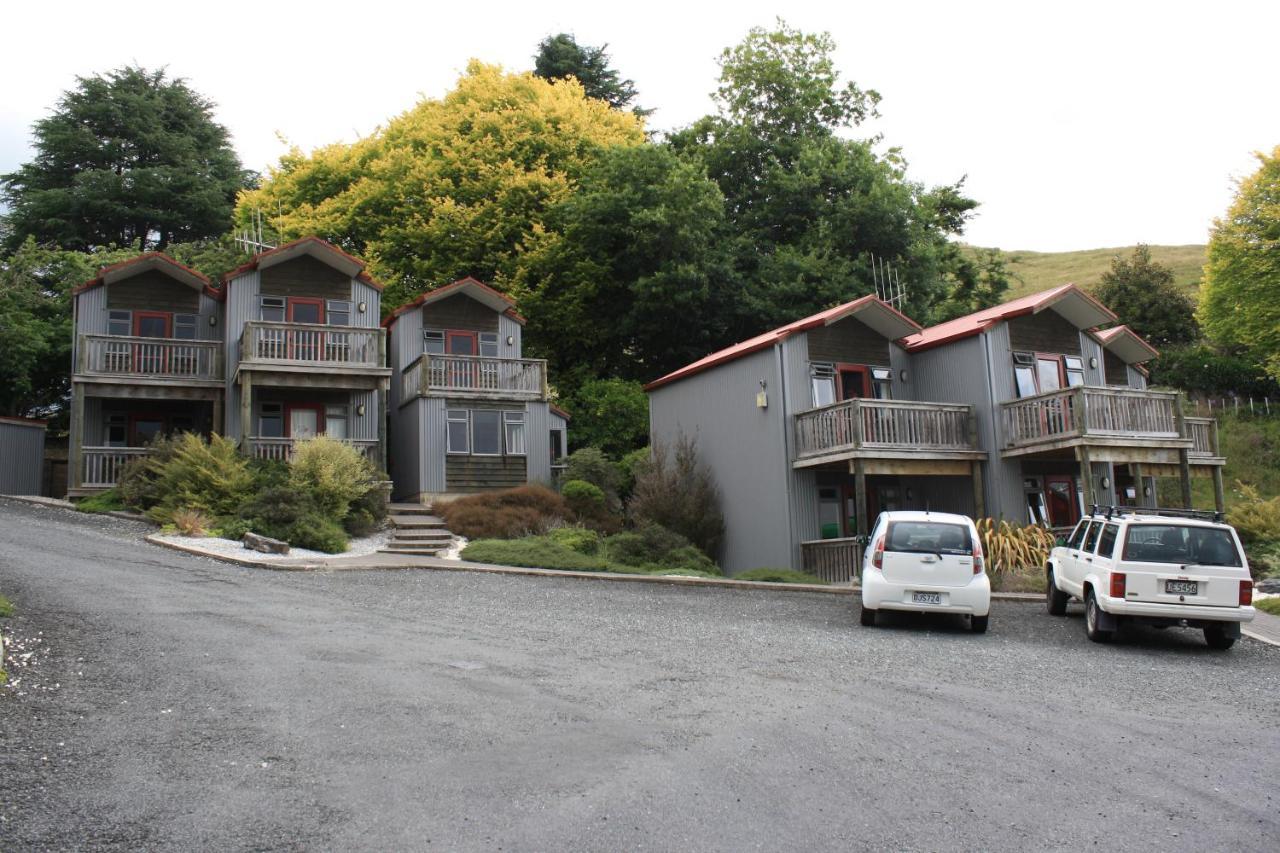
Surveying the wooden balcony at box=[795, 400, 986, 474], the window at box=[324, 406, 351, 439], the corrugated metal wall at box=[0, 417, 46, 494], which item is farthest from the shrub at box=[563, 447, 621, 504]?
the corrugated metal wall at box=[0, 417, 46, 494]

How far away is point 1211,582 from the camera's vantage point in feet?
42.5

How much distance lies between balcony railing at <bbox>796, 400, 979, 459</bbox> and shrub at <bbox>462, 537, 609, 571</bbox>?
6.24 m

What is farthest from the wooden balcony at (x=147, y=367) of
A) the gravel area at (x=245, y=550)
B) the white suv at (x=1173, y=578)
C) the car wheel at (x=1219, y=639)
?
the car wheel at (x=1219, y=639)

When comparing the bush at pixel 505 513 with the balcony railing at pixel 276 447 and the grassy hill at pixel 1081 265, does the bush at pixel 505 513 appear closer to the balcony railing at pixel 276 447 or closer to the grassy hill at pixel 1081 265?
the balcony railing at pixel 276 447

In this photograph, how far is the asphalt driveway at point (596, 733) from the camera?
19.5 ft

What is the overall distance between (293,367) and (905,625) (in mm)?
17837

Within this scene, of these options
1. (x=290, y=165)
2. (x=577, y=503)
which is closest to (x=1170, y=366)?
(x=577, y=503)

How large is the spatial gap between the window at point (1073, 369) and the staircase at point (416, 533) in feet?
52.9

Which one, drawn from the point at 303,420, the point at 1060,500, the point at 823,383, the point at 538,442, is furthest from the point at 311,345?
the point at 1060,500

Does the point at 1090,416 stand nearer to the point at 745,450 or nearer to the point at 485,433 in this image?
the point at 745,450

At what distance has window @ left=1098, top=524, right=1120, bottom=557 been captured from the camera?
13633 mm

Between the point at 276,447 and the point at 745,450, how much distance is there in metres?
12.0

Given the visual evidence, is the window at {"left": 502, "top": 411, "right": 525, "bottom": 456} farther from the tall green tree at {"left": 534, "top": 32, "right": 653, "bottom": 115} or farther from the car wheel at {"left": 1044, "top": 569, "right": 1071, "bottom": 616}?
the tall green tree at {"left": 534, "top": 32, "right": 653, "bottom": 115}

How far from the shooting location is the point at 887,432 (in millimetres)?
23000
